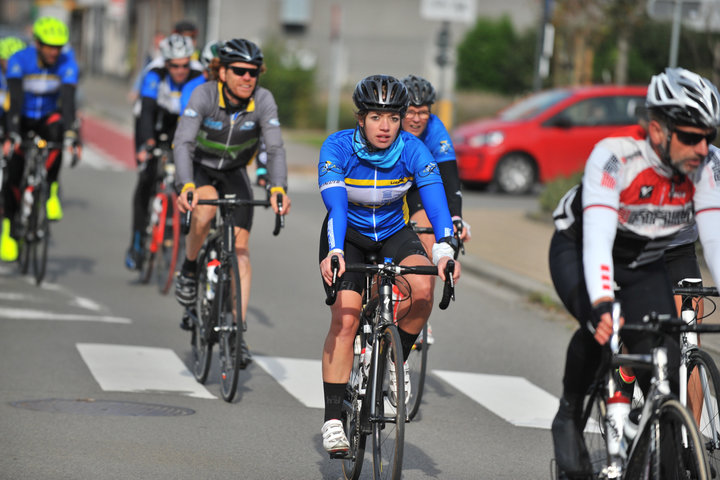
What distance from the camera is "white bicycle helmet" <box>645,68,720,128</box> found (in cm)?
458

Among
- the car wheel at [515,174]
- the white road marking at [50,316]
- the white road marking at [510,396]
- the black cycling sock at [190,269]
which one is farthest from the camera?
the car wheel at [515,174]

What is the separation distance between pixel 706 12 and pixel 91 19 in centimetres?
5781

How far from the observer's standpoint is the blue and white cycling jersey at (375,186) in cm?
586

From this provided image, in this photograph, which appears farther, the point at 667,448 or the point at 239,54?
the point at 239,54

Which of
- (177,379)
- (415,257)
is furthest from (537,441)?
(177,379)

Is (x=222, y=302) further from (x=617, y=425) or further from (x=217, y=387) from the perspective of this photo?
(x=617, y=425)

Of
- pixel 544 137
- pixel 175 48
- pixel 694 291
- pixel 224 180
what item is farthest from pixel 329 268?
pixel 544 137

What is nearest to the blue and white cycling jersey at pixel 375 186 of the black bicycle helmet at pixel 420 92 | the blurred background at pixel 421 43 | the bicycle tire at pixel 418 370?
the bicycle tire at pixel 418 370

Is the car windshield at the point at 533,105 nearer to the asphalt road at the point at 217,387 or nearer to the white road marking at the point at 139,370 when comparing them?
the asphalt road at the point at 217,387

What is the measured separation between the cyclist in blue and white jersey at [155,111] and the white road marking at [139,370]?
8.93 feet

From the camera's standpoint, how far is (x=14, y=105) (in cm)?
1134

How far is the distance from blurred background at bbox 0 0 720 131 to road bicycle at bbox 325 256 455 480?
1521 centimetres

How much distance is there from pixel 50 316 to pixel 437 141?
3.90 m

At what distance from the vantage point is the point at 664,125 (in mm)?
4672
